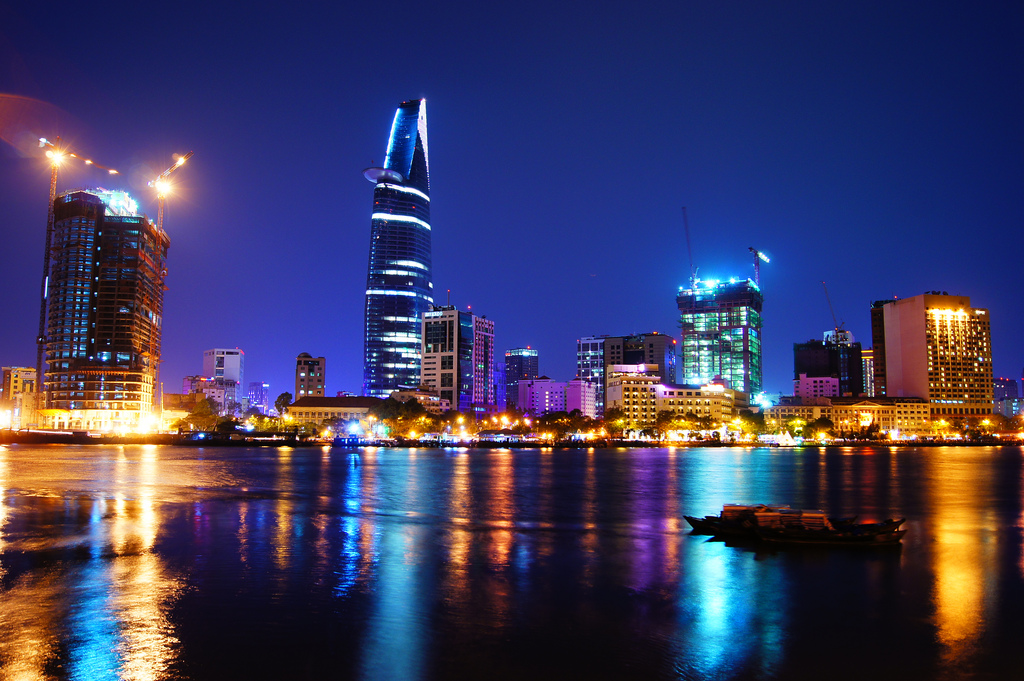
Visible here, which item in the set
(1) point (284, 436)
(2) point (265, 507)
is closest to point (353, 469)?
(2) point (265, 507)

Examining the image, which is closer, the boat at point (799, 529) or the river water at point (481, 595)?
the river water at point (481, 595)

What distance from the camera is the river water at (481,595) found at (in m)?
18.1

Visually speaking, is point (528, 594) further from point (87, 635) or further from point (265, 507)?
point (265, 507)

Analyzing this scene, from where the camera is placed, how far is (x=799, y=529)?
33.7 m

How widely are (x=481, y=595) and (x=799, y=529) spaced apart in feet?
54.9

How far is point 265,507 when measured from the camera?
161ft

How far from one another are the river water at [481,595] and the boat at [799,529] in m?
1.07

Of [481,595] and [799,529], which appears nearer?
[481,595]

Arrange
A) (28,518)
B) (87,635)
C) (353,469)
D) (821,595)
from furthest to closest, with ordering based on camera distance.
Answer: (353,469) < (28,518) < (821,595) < (87,635)

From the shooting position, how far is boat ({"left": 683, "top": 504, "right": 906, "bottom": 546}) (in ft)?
109

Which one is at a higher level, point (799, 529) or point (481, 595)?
point (799, 529)

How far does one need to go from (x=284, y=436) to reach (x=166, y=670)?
189 meters

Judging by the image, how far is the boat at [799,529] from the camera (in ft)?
109

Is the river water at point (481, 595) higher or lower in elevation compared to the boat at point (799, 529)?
lower
